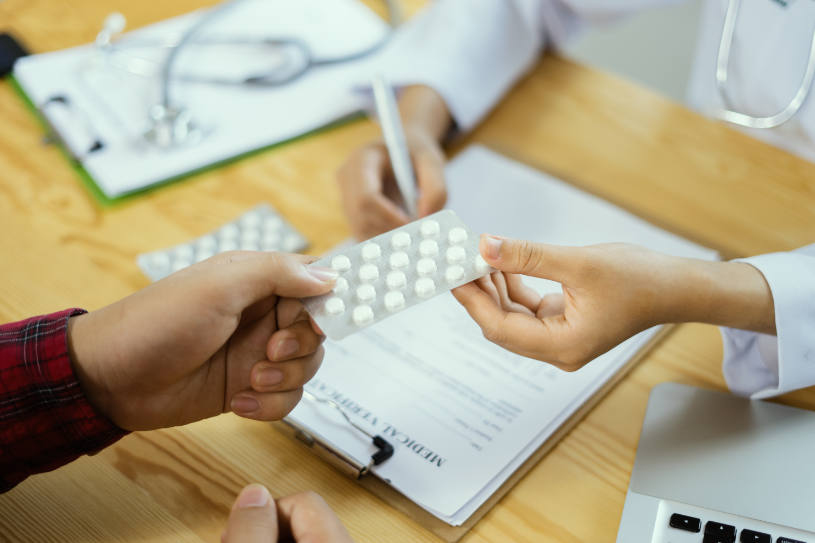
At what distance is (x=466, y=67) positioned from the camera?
84cm

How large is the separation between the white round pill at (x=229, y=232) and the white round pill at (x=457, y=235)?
232 mm

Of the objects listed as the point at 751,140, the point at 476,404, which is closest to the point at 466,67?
the point at 751,140

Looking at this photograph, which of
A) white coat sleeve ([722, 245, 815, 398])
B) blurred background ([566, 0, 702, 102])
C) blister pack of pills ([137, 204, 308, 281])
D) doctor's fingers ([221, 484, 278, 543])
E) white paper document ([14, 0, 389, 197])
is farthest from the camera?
blurred background ([566, 0, 702, 102])

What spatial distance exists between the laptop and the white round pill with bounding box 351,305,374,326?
0.69 feet

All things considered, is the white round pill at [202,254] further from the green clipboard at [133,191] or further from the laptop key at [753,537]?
the laptop key at [753,537]

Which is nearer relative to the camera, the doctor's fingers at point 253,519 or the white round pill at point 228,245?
the doctor's fingers at point 253,519

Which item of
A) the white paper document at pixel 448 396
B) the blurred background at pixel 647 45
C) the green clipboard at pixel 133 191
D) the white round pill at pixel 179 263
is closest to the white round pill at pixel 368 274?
the white paper document at pixel 448 396

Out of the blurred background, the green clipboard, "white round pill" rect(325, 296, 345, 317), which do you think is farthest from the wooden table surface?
the blurred background

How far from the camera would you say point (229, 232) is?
69 centimetres

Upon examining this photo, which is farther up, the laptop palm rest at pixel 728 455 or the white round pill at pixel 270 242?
the white round pill at pixel 270 242

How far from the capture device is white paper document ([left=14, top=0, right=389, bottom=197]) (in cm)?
77

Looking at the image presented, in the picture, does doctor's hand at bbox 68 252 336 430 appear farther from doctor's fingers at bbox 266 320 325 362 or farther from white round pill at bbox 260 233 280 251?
white round pill at bbox 260 233 280 251

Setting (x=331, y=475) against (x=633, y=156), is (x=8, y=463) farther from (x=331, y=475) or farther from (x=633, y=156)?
(x=633, y=156)

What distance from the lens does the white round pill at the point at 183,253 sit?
668 millimetres
